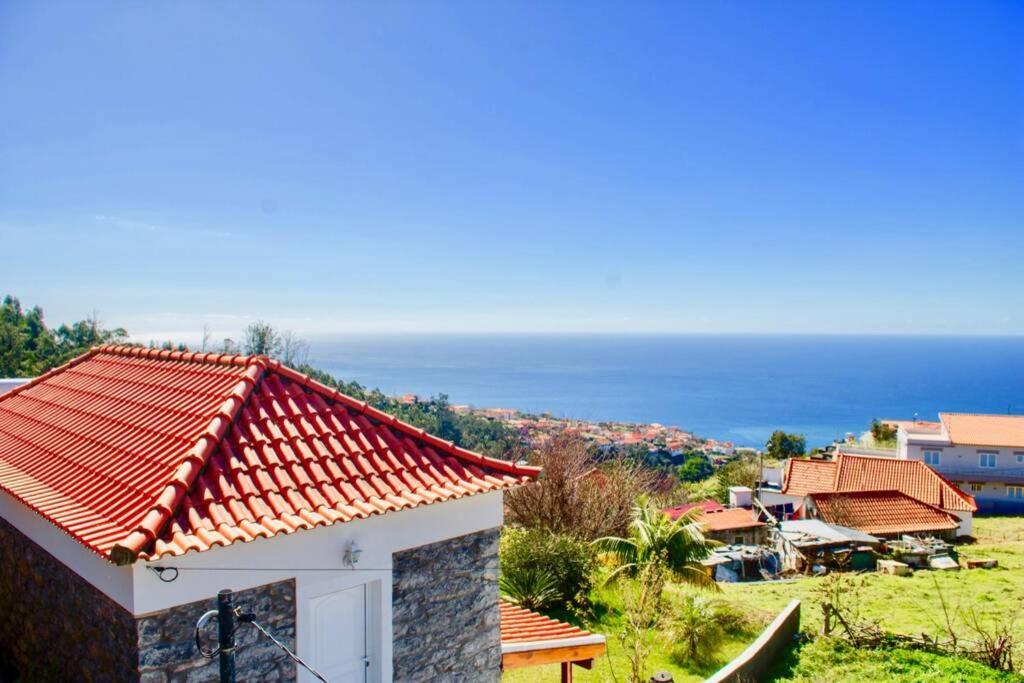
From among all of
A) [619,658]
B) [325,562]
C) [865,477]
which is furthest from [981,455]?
[325,562]

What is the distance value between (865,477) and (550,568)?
2976 centimetres

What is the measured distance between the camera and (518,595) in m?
12.6

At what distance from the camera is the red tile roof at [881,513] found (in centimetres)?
2678

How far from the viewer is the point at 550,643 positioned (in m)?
8.01

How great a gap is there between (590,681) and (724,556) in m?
13.0

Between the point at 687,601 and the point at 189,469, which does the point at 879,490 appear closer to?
the point at 687,601

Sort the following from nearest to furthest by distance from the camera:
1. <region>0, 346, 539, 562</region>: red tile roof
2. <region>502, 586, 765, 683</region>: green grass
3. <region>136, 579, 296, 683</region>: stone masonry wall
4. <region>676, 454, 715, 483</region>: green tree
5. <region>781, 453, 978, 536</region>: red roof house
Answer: <region>136, 579, 296, 683</region>: stone masonry wall, <region>0, 346, 539, 562</region>: red tile roof, <region>502, 586, 765, 683</region>: green grass, <region>781, 453, 978, 536</region>: red roof house, <region>676, 454, 715, 483</region>: green tree

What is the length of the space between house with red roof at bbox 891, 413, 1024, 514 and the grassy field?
26.6 metres

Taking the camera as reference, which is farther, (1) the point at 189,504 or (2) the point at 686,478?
(2) the point at 686,478

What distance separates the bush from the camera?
499 inches

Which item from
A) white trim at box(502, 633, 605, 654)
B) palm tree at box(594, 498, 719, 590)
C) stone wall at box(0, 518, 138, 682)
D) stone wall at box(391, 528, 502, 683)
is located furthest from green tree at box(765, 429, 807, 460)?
stone wall at box(0, 518, 138, 682)

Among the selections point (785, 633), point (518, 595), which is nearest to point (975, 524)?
point (785, 633)

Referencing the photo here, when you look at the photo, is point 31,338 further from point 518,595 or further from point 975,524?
point 975,524

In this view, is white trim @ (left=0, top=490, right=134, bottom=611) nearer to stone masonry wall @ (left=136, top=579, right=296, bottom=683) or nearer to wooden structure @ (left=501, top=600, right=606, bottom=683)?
stone masonry wall @ (left=136, top=579, right=296, bottom=683)
